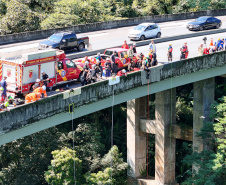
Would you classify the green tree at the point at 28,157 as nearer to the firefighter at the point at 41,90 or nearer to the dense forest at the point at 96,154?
the dense forest at the point at 96,154

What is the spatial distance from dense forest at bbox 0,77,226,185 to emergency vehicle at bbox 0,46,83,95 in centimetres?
327

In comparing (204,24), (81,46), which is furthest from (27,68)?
(204,24)

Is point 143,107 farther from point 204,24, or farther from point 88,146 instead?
point 204,24

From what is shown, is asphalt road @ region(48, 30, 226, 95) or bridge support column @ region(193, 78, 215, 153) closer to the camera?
asphalt road @ region(48, 30, 226, 95)

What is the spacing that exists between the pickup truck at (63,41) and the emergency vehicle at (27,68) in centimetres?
848

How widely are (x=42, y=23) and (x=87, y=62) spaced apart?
23.3 metres

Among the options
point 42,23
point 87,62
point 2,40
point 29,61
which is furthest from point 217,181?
point 42,23

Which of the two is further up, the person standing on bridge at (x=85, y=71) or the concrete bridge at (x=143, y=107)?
the person standing on bridge at (x=85, y=71)

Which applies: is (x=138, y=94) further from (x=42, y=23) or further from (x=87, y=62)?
(x=42, y=23)

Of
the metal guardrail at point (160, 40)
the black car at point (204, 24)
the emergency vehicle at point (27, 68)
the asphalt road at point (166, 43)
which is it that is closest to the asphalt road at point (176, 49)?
the asphalt road at point (166, 43)

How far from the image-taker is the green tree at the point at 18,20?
48969mm

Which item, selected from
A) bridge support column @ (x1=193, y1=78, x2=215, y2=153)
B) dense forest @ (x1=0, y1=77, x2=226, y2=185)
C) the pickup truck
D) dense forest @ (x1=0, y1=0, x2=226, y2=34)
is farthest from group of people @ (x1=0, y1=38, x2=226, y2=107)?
dense forest @ (x1=0, y1=0, x2=226, y2=34)

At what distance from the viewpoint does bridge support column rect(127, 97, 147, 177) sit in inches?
1430

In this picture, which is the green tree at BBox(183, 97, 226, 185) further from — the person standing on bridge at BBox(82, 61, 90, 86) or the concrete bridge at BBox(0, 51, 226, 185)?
the person standing on bridge at BBox(82, 61, 90, 86)
